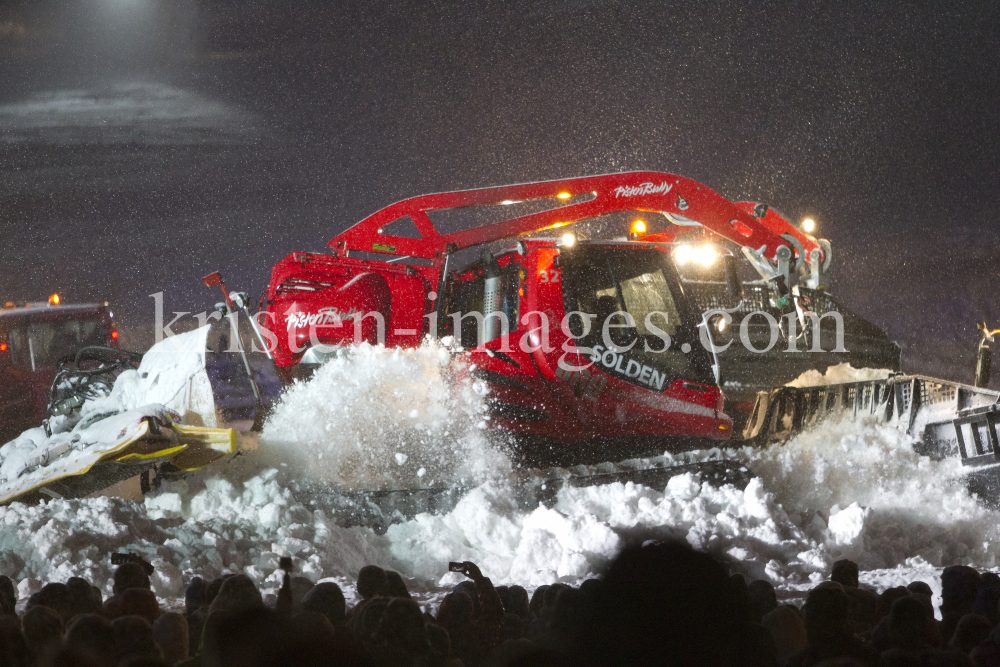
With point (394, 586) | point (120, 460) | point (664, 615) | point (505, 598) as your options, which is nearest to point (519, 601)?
point (505, 598)

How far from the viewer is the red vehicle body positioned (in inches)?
352

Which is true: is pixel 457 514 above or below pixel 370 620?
below

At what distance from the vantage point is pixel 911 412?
6469 millimetres

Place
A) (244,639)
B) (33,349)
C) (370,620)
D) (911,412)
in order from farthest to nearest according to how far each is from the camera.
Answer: (33,349) < (911,412) < (370,620) < (244,639)

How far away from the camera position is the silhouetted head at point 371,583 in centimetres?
298

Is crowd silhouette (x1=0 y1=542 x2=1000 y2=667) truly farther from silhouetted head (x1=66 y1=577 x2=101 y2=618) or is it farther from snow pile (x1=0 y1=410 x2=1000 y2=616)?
snow pile (x1=0 y1=410 x2=1000 y2=616)

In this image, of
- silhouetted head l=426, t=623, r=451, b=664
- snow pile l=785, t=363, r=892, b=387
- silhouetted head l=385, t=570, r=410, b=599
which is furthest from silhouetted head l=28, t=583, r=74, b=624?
snow pile l=785, t=363, r=892, b=387

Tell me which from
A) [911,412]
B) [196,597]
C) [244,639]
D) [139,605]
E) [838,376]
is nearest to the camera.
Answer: [244,639]

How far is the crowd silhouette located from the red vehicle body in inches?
282

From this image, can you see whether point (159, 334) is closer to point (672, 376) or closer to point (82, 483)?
point (82, 483)

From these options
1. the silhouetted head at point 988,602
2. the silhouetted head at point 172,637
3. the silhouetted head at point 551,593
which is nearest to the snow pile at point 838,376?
the silhouetted head at point 988,602

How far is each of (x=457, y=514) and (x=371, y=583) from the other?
6.75ft

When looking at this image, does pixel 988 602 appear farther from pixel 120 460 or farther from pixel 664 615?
pixel 120 460

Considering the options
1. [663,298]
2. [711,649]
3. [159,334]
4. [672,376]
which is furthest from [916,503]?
[159,334]
